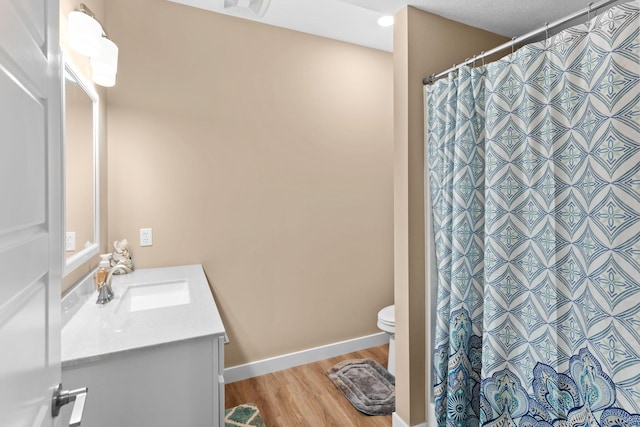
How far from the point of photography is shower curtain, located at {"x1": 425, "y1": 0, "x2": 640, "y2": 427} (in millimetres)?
979

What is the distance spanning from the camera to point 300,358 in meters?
2.48

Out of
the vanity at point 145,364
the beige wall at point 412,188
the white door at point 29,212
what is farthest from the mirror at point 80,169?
the beige wall at point 412,188

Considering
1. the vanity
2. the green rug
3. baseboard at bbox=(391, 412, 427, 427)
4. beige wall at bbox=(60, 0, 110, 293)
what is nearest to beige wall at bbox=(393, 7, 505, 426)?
baseboard at bbox=(391, 412, 427, 427)

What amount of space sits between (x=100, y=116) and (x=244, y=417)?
1.96 metres

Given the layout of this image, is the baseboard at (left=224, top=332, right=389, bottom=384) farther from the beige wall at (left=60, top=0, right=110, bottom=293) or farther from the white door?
the white door

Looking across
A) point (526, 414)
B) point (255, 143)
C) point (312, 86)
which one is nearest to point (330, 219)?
point (255, 143)

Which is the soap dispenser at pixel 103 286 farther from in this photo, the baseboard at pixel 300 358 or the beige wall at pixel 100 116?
the baseboard at pixel 300 358

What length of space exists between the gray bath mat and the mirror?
1.76 metres

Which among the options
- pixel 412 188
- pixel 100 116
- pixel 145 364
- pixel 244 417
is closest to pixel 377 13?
pixel 412 188

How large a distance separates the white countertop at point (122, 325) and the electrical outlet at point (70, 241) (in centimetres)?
20

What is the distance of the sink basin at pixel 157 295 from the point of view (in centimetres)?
168

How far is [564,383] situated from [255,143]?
84.2 inches

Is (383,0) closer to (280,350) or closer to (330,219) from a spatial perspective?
(330,219)

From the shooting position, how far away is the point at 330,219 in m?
2.62
